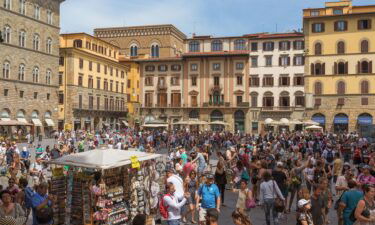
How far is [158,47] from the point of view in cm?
6347

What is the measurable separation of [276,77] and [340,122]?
10179mm

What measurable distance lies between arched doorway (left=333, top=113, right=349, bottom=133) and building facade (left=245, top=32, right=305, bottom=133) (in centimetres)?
441

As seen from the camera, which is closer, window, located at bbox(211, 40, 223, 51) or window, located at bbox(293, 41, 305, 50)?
window, located at bbox(293, 41, 305, 50)

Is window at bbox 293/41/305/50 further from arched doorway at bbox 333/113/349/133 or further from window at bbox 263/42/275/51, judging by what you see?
arched doorway at bbox 333/113/349/133

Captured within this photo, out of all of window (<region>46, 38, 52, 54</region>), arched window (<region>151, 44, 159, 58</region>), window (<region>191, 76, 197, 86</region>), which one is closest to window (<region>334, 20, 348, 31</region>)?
window (<region>191, 76, 197, 86</region>)

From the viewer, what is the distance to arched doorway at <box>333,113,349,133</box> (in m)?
45.3

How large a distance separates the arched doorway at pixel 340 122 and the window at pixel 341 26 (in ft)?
33.3

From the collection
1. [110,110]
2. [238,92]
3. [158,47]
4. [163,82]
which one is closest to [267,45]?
[238,92]

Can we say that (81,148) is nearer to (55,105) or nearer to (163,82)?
(55,105)

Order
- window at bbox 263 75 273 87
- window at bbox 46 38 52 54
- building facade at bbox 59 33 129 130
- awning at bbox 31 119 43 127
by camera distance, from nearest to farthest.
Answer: awning at bbox 31 119 43 127
window at bbox 46 38 52 54
building facade at bbox 59 33 129 130
window at bbox 263 75 273 87

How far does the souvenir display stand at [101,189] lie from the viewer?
807cm

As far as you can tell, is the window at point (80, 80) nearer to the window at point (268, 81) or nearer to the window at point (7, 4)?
the window at point (7, 4)

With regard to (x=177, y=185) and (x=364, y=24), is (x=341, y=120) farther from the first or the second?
(x=177, y=185)

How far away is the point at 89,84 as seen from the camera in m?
52.2
